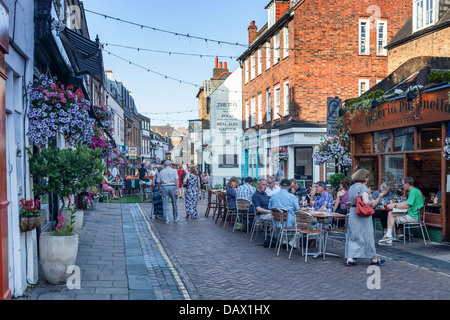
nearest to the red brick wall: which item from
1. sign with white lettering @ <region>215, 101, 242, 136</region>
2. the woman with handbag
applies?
sign with white lettering @ <region>215, 101, 242, 136</region>

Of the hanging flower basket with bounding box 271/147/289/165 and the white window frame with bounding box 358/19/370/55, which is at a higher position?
the white window frame with bounding box 358/19/370/55

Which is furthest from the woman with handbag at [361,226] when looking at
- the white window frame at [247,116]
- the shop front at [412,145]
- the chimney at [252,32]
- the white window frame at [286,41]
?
the chimney at [252,32]

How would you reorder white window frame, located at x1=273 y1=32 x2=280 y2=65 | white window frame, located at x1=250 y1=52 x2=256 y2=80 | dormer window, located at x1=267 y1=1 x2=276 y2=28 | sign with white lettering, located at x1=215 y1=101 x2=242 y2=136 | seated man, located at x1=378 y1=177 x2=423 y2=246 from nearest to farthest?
seated man, located at x1=378 y1=177 x2=423 y2=246 < sign with white lettering, located at x1=215 y1=101 x2=242 y2=136 < white window frame, located at x1=273 y1=32 x2=280 y2=65 < dormer window, located at x1=267 y1=1 x2=276 y2=28 < white window frame, located at x1=250 y1=52 x2=256 y2=80

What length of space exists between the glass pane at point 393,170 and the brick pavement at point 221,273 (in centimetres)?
264

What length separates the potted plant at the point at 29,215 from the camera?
562 cm

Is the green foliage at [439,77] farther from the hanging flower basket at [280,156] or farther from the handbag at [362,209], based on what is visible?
the hanging flower basket at [280,156]

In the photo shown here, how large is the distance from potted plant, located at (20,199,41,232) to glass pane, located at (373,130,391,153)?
9.83 metres

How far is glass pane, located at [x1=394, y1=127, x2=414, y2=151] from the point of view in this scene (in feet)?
38.0

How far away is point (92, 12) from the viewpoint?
41.4 feet

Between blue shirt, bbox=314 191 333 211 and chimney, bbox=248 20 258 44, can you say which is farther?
chimney, bbox=248 20 258 44

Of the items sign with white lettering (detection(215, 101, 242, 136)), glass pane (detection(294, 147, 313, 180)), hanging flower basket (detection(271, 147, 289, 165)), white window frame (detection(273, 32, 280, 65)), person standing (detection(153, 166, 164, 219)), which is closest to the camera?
person standing (detection(153, 166, 164, 219))

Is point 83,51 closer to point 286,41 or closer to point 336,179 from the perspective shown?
point 336,179

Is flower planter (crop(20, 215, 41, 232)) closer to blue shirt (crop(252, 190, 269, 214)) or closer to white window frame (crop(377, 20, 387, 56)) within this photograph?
blue shirt (crop(252, 190, 269, 214))
